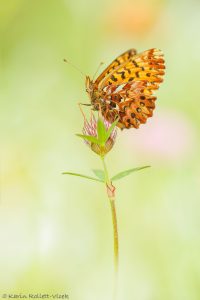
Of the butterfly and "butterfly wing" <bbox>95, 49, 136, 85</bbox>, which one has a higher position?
"butterfly wing" <bbox>95, 49, 136, 85</bbox>

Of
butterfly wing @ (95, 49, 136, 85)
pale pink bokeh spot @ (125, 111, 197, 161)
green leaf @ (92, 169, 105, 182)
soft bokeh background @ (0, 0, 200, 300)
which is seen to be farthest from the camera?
pale pink bokeh spot @ (125, 111, 197, 161)

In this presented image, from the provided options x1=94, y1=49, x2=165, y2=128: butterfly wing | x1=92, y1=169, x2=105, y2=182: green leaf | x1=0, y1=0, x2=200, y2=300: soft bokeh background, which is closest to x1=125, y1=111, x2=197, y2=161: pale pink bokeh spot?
x1=0, y1=0, x2=200, y2=300: soft bokeh background

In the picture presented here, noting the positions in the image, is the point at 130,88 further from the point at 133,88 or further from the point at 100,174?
the point at 100,174

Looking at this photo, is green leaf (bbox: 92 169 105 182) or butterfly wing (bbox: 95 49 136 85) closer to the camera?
green leaf (bbox: 92 169 105 182)

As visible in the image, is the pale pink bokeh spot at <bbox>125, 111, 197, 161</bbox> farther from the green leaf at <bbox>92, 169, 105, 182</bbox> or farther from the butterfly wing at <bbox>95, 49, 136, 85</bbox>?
the green leaf at <bbox>92, 169, 105, 182</bbox>

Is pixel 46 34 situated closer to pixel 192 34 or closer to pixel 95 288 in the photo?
pixel 192 34

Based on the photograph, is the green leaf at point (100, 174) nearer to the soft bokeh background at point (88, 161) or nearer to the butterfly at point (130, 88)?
the butterfly at point (130, 88)

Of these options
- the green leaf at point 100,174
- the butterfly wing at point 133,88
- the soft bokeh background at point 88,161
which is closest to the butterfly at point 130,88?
the butterfly wing at point 133,88
